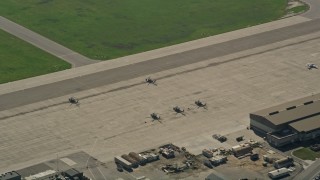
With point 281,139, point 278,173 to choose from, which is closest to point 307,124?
point 281,139

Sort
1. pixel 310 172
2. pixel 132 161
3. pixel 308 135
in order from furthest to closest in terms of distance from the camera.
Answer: pixel 308 135
pixel 132 161
pixel 310 172

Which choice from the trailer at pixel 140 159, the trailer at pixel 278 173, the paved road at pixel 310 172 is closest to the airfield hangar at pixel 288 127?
the paved road at pixel 310 172

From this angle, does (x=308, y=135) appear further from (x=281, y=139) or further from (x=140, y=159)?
(x=140, y=159)

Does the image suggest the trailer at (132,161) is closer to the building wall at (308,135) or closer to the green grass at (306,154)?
the green grass at (306,154)

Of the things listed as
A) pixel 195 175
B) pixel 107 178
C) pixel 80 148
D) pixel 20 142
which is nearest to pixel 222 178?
pixel 195 175

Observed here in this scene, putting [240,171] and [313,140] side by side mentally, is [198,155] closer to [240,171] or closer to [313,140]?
[240,171]

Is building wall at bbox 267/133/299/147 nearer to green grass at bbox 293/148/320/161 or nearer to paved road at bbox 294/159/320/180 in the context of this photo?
green grass at bbox 293/148/320/161

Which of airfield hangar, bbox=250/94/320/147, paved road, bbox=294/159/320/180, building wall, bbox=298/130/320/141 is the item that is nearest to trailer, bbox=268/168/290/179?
paved road, bbox=294/159/320/180
